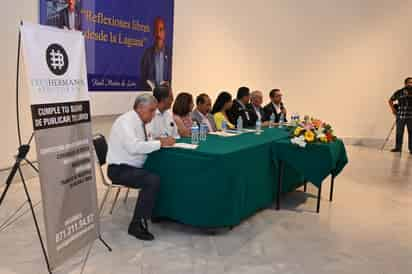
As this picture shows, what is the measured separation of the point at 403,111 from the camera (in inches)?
316

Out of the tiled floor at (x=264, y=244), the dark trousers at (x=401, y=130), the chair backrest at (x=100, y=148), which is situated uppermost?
the chair backrest at (x=100, y=148)

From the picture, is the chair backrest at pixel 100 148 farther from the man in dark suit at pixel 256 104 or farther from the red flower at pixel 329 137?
the man in dark suit at pixel 256 104

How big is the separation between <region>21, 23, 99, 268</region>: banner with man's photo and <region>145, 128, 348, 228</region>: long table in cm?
67

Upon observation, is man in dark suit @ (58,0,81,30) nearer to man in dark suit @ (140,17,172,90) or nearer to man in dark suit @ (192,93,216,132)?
man in dark suit @ (140,17,172,90)

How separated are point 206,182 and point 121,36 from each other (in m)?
3.24

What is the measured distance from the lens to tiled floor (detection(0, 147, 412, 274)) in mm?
2725

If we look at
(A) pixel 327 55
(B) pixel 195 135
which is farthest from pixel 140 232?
(A) pixel 327 55

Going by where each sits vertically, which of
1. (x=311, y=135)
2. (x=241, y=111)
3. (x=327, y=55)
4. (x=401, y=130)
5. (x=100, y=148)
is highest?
(x=327, y=55)

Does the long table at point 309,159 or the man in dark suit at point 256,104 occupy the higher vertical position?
the man in dark suit at point 256,104

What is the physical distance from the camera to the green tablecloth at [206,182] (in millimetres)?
3029

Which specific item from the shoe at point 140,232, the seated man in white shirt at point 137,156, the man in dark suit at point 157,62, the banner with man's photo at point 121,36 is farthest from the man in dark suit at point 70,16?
the shoe at point 140,232

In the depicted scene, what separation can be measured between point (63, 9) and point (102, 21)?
647 mm

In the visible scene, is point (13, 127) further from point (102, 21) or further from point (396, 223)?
point (396, 223)

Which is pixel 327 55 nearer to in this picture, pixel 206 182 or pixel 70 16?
pixel 70 16
